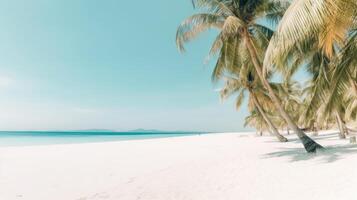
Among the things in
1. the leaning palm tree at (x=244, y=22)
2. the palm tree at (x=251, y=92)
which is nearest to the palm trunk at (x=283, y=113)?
the leaning palm tree at (x=244, y=22)

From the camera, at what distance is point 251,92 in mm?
18406

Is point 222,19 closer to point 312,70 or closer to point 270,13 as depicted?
point 270,13

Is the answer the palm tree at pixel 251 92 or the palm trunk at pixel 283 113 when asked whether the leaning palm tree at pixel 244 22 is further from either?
the palm tree at pixel 251 92

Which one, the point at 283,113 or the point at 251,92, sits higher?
the point at 251,92

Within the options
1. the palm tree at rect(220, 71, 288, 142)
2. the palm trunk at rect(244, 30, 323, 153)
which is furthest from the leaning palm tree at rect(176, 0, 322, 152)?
the palm tree at rect(220, 71, 288, 142)

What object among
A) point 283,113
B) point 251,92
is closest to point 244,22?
point 283,113

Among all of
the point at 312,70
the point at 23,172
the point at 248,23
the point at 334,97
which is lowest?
the point at 23,172

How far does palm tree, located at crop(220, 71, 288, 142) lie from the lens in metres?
17.6

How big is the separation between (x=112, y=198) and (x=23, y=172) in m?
5.86

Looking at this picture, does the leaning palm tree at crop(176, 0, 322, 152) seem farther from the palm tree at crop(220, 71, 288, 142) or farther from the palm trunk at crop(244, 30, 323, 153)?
the palm tree at crop(220, 71, 288, 142)

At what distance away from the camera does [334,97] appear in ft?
26.8

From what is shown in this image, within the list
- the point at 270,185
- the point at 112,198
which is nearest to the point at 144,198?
the point at 112,198

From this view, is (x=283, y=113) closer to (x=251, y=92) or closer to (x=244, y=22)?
(x=244, y=22)

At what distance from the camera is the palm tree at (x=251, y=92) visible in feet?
57.7
